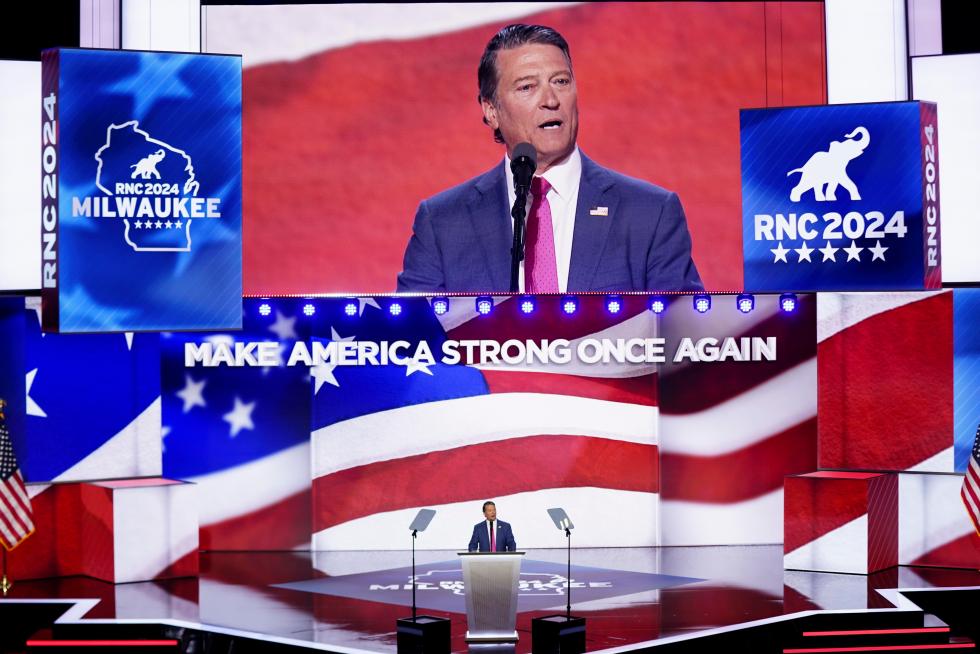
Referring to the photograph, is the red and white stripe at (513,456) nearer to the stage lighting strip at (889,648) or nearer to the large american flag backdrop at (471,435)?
the large american flag backdrop at (471,435)

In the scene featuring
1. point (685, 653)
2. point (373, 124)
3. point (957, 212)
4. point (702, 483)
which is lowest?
point (685, 653)

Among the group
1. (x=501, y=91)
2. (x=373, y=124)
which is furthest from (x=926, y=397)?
(x=373, y=124)

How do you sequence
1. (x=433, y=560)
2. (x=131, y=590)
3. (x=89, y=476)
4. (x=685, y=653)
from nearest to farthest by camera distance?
(x=685, y=653), (x=131, y=590), (x=89, y=476), (x=433, y=560)

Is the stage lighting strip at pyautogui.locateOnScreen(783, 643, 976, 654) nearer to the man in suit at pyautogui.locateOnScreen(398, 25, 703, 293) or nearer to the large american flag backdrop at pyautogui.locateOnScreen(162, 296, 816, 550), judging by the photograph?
the large american flag backdrop at pyautogui.locateOnScreen(162, 296, 816, 550)

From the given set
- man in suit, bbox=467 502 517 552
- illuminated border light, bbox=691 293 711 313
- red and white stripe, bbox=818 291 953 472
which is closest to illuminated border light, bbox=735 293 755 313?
illuminated border light, bbox=691 293 711 313

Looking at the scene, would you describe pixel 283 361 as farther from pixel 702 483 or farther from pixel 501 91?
pixel 702 483

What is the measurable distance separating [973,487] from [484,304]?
526 cm

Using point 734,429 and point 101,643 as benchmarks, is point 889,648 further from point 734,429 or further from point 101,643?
point 101,643

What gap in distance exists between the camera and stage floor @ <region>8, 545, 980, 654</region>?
10.4m

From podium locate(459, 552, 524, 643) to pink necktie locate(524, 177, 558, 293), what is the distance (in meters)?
5.77

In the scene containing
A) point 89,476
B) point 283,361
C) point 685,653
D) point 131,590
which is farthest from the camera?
point 283,361

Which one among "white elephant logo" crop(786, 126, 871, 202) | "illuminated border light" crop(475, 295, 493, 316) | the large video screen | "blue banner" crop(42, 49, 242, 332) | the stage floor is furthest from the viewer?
the large video screen

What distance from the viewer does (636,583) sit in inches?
490

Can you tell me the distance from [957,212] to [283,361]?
24.4 feet
